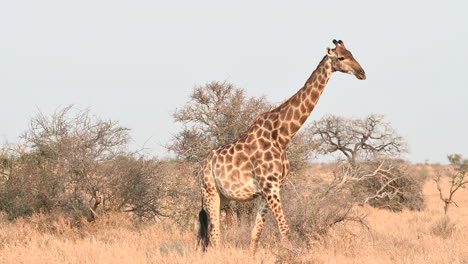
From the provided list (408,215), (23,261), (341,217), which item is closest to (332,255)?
(341,217)

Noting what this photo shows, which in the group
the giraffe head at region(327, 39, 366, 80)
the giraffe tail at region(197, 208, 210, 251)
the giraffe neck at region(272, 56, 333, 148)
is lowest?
the giraffe tail at region(197, 208, 210, 251)

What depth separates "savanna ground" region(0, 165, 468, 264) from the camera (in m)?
9.14

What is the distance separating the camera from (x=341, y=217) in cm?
1144

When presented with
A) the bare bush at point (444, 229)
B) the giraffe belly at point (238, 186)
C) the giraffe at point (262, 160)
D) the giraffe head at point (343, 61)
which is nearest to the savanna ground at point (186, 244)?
the bare bush at point (444, 229)

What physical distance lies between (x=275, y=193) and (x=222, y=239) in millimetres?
2405

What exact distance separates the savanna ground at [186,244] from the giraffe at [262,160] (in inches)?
25.4

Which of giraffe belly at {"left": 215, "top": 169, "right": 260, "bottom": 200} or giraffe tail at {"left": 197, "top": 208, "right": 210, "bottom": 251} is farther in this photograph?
giraffe tail at {"left": 197, "top": 208, "right": 210, "bottom": 251}

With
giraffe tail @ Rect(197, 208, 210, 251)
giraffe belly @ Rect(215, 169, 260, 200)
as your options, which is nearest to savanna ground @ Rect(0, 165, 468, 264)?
giraffe tail @ Rect(197, 208, 210, 251)

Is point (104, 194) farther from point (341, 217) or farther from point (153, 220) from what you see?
point (341, 217)

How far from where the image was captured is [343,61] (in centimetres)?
931

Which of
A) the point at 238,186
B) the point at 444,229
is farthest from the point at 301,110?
the point at 444,229

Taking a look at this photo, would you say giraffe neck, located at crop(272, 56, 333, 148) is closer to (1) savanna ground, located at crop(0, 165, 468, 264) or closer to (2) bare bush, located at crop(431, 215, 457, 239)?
(1) savanna ground, located at crop(0, 165, 468, 264)

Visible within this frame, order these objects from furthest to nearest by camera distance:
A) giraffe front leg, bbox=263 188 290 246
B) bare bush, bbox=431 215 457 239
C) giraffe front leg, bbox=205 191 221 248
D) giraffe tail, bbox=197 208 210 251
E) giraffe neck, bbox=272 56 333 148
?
bare bush, bbox=431 215 457 239
giraffe tail, bbox=197 208 210 251
giraffe front leg, bbox=205 191 221 248
giraffe neck, bbox=272 56 333 148
giraffe front leg, bbox=263 188 290 246

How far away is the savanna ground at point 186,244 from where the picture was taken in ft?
30.0
